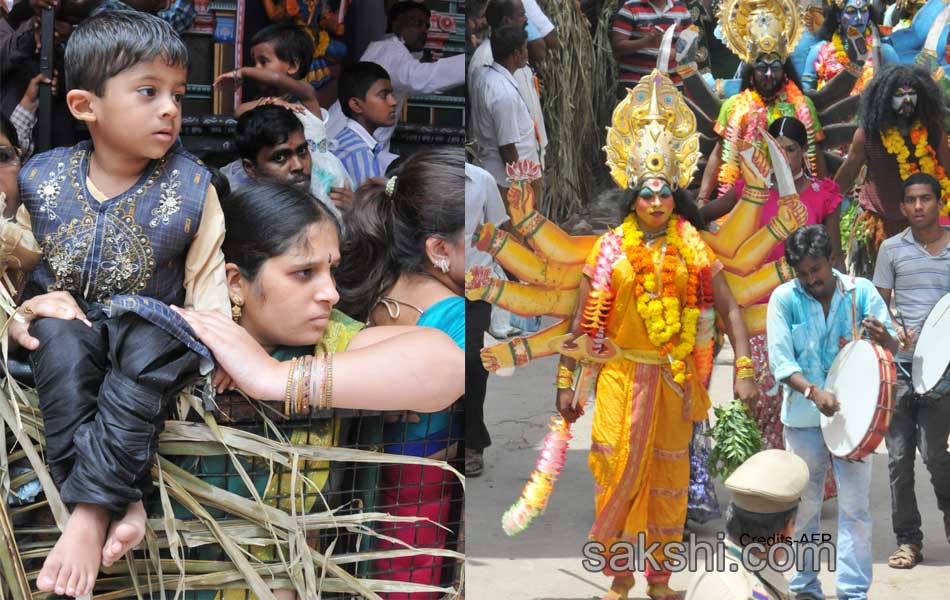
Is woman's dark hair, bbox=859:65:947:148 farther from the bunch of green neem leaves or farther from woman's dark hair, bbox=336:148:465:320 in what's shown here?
woman's dark hair, bbox=336:148:465:320

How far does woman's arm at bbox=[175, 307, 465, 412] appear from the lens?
2.24 meters

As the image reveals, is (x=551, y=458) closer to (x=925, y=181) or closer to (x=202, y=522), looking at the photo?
(x=202, y=522)

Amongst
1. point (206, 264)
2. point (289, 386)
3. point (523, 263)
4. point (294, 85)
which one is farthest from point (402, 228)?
point (294, 85)

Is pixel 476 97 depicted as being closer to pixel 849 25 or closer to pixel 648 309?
pixel 648 309

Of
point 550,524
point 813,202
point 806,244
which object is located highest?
point 813,202

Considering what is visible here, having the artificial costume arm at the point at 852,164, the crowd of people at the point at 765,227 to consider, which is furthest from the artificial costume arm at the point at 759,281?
the artificial costume arm at the point at 852,164

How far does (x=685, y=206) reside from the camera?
2.92 m

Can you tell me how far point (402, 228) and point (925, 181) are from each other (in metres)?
1.35

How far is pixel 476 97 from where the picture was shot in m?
2.95

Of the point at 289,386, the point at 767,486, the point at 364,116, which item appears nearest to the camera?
the point at 289,386

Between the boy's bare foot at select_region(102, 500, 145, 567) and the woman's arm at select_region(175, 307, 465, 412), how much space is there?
320mm

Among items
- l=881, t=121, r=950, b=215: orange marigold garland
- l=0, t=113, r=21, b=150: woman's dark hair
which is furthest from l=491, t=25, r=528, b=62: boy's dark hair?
l=0, t=113, r=21, b=150: woman's dark hair

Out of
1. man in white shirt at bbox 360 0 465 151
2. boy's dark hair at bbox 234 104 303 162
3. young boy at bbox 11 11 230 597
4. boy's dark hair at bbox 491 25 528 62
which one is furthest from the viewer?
man in white shirt at bbox 360 0 465 151

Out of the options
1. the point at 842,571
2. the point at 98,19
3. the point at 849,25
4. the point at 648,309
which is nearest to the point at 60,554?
the point at 98,19
